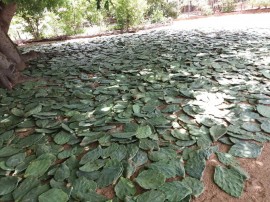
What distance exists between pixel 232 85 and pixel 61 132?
244 cm

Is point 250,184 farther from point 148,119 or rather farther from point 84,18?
point 84,18

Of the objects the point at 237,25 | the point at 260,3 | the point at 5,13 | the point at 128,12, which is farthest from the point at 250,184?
the point at 260,3

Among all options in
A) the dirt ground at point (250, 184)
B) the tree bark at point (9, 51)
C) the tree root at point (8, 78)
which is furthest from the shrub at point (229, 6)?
the dirt ground at point (250, 184)

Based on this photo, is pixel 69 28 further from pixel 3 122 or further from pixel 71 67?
pixel 3 122

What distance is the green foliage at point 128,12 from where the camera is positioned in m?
11.9

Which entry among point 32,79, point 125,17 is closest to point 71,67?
point 32,79

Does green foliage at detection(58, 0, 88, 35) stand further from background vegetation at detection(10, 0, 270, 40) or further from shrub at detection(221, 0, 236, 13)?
shrub at detection(221, 0, 236, 13)

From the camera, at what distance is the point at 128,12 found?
12.0 meters

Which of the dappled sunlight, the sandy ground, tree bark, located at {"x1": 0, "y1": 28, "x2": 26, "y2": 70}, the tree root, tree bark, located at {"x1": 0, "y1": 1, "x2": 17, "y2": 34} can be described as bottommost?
the sandy ground

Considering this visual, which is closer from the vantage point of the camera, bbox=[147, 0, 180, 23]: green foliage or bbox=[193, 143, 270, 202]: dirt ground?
bbox=[193, 143, 270, 202]: dirt ground

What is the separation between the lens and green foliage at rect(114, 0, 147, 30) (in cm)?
1192

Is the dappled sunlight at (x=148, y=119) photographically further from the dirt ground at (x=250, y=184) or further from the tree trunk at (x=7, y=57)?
the tree trunk at (x=7, y=57)

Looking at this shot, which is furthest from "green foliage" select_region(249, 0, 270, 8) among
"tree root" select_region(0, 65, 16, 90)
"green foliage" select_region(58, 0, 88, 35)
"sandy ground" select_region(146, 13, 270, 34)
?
"tree root" select_region(0, 65, 16, 90)

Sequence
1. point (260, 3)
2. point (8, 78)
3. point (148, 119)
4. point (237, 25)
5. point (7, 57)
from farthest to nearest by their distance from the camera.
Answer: point (260, 3)
point (237, 25)
point (7, 57)
point (8, 78)
point (148, 119)
